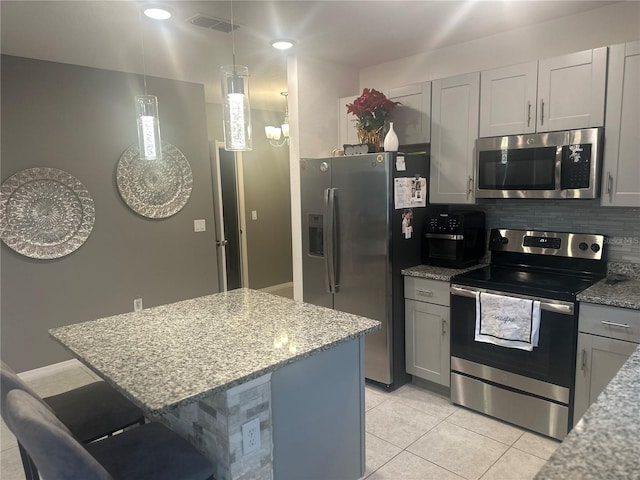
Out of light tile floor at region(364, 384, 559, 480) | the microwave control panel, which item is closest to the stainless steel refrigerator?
light tile floor at region(364, 384, 559, 480)

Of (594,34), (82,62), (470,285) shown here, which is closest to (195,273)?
(82,62)

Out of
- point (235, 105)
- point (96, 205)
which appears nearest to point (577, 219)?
point (235, 105)

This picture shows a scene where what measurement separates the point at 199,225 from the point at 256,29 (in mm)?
2193

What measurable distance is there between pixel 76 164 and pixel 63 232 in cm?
58

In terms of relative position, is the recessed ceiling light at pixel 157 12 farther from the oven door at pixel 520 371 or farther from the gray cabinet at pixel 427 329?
the oven door at pixel 520 371

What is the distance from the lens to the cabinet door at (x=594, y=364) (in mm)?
2197

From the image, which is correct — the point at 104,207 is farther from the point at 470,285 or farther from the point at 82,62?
the point at 470,285

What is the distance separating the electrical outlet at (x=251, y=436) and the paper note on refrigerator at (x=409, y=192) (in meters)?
1.82

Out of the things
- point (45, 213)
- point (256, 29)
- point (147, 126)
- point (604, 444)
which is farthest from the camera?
point (45, 213)

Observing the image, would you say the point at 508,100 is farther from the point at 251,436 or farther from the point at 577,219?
the point at 251,436

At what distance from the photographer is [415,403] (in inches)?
117

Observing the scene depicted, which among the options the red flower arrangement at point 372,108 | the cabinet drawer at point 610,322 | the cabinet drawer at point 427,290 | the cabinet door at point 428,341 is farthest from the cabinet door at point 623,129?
the red flower arrangement at point 372,108

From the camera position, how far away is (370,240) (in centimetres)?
305

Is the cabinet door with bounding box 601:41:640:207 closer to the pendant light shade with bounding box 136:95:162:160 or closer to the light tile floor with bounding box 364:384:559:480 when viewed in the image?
the light tile floor with bounding box 364:384:559:480
